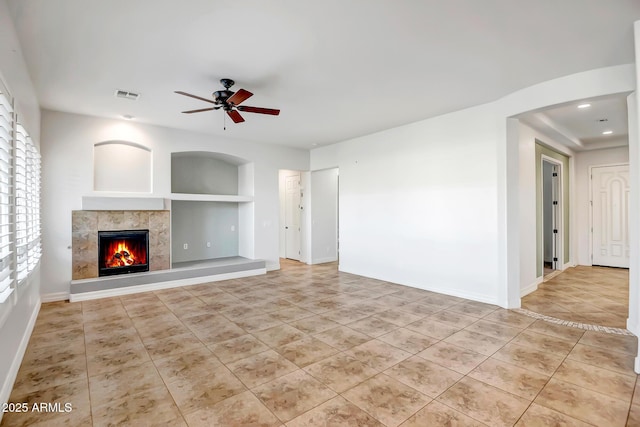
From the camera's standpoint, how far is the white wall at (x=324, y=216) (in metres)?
8.05

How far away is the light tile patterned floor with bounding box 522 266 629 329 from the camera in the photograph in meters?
4.05

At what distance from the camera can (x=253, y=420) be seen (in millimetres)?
2066

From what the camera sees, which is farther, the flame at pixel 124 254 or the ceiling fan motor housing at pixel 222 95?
the flame at pixel 124 254

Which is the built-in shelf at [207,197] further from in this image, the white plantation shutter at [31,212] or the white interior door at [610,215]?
the white interior door at [610,215]

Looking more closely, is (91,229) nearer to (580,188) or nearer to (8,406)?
(8,406)

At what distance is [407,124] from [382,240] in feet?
7.38

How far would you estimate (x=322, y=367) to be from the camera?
2760mm

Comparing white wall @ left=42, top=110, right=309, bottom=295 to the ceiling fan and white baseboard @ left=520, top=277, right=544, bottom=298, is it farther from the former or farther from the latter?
white baseboard @ left=520, top=277, right=544, bottom=298

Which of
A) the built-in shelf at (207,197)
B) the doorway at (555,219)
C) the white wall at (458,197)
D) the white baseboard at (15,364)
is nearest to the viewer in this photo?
the white baseboard at (15,364)

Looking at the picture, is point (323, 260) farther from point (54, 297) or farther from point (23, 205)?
point (23, 205)

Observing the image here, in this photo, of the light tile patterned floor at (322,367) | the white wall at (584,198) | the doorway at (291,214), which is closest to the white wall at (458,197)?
the light tile patterned floor at (322,367)

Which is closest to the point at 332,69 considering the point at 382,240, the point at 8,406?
the point at 382,240

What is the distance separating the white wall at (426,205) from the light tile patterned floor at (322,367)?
778 millimetres

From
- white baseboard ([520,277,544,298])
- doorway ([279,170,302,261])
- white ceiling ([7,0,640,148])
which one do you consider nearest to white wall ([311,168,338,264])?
doorway ([279,170,302,261])
